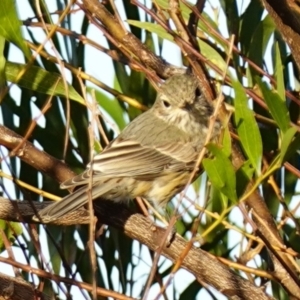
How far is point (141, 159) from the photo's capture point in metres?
4.19

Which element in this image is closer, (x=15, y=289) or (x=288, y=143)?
(x=288, y=143)

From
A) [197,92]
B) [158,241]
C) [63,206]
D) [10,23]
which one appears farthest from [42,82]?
[197,92]

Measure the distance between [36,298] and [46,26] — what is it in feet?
3.63

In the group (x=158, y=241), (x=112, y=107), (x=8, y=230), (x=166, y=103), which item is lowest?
(x=158, y=241)

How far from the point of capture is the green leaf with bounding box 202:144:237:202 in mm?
2428

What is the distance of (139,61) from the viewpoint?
3.35 m

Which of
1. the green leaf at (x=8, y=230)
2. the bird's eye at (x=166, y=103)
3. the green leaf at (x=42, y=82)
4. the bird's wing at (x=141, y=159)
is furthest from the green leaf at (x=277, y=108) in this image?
the bird's eye at (x=166, y=103)

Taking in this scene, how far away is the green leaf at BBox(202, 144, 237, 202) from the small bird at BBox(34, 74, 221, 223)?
1.21 meters

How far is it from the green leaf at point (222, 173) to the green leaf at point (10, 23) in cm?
70

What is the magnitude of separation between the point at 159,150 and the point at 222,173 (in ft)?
6.19

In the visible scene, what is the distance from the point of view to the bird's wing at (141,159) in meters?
3.87

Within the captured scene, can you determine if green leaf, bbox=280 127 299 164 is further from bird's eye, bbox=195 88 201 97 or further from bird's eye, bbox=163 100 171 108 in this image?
bird's eye, bbox=195 88 201 97

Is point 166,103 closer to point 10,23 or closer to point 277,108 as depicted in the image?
point 10,23

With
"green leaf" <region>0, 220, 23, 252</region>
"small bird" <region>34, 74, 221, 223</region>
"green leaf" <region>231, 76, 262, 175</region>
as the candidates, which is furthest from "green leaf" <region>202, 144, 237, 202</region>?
"small bird" <region>34, 74, 221, 223</region>
